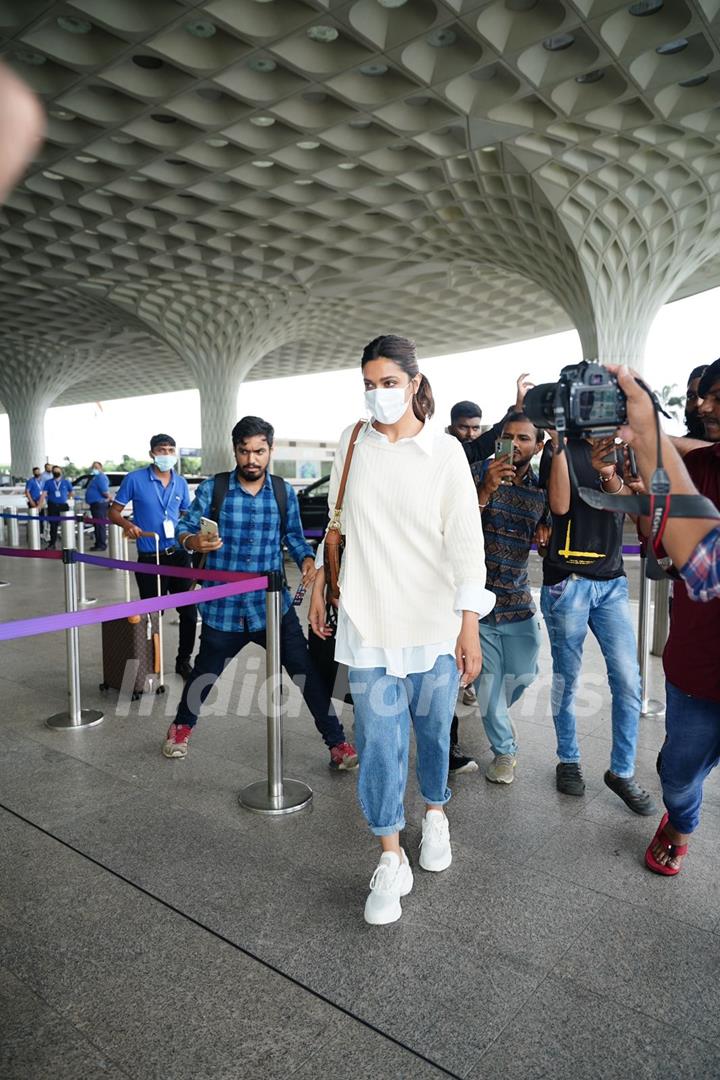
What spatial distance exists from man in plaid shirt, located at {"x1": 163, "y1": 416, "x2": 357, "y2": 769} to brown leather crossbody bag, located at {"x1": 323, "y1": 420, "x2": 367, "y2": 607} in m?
0.94

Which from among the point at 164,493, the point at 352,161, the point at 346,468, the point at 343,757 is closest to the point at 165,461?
the point at 164,493

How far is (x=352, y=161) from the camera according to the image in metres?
16.8

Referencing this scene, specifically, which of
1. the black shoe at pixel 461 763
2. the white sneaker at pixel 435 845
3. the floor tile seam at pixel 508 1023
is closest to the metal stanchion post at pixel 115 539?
the black shoe at pixel 461 763

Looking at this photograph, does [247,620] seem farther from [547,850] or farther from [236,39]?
[236,39]

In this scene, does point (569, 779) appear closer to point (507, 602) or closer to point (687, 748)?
point (507, 602)

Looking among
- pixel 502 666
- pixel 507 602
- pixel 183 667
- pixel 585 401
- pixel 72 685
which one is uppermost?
pixel 585 401

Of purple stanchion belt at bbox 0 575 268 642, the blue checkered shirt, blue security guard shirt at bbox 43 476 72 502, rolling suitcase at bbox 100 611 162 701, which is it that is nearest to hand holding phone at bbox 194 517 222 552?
the blue checkered shirt

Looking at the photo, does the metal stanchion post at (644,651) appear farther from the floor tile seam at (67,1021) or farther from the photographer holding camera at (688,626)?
the floor tile seam at (67,1021)

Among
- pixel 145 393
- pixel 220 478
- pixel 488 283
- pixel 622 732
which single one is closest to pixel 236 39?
pixel 220 478

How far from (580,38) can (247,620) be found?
43.2ft

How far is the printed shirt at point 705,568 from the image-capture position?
1488 millimetres

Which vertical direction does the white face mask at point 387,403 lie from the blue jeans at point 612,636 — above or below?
above

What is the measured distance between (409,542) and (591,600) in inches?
51.2

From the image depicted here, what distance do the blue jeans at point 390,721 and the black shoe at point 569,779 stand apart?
1.17m
